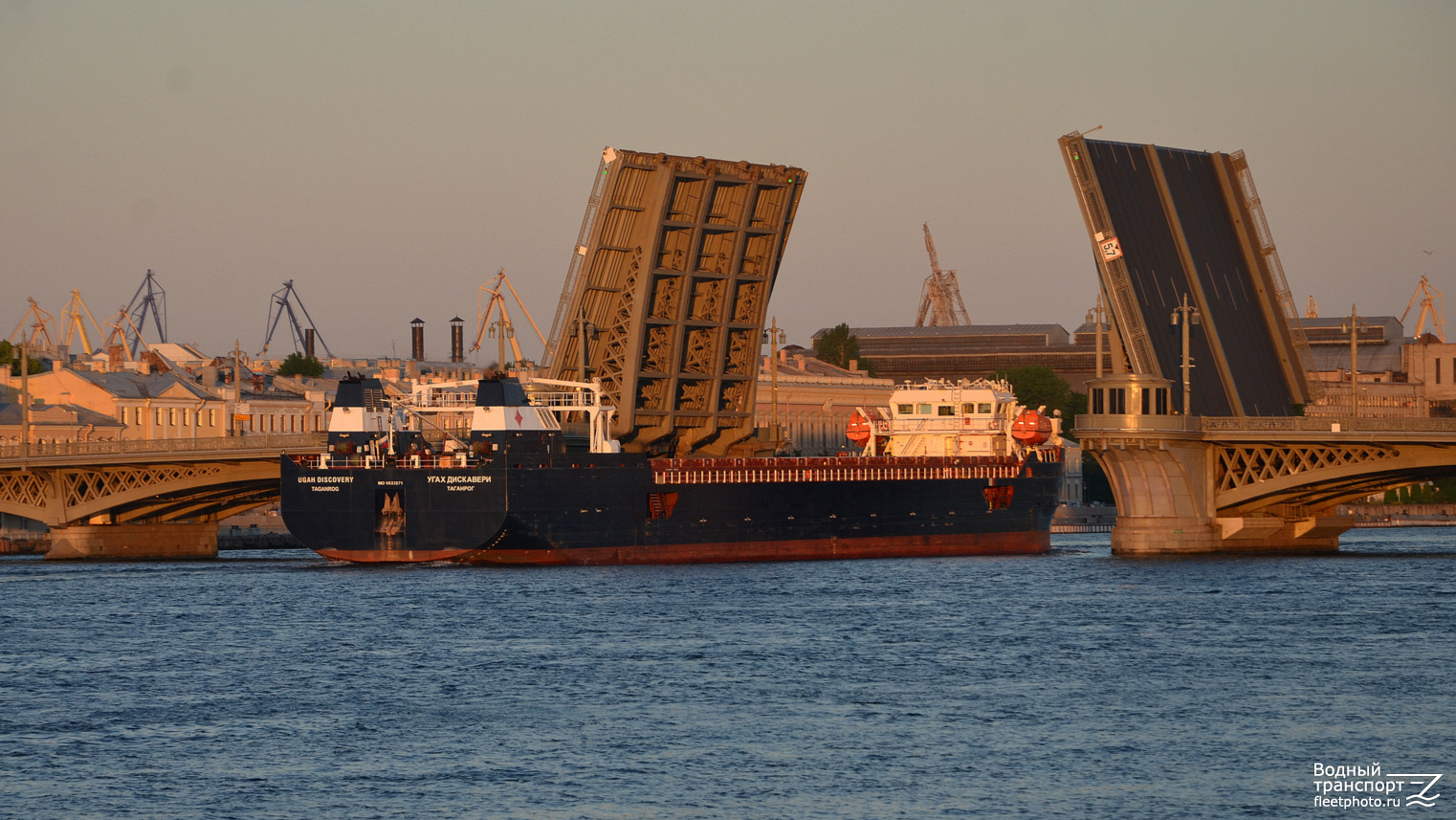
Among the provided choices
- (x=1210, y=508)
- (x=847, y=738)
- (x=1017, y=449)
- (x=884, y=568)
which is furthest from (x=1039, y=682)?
(x=1017, y=449)

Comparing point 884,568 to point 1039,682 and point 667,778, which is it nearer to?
point 1039,682

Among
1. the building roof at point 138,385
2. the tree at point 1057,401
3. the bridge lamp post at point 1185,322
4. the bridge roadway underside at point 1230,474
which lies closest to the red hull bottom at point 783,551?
the bridge roadway underside at point 1230,474

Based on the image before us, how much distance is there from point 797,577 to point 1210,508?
11.1 metres

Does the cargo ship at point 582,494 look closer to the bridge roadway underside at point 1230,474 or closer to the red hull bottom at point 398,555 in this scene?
the red hull bottom at point 398,555

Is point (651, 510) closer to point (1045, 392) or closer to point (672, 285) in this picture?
point (672, 285)

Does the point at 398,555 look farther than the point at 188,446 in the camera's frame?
No

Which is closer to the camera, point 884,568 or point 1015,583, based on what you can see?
point 1015,583

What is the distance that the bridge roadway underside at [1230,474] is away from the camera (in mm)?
47125

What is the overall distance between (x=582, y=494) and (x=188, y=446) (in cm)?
1299

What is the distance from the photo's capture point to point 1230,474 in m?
50.2

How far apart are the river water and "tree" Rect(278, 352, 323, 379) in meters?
50.7

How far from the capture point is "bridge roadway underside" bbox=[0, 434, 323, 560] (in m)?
52.0

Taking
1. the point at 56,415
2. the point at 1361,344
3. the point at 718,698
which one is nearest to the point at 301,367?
the point at 56,415

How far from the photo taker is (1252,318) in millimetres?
53438
